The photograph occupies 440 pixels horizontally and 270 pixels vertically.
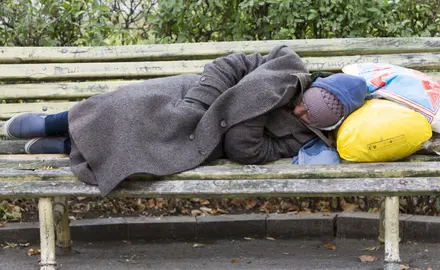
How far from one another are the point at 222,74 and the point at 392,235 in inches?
44.4

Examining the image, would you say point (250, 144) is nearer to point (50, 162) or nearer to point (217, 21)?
point (50, 162)

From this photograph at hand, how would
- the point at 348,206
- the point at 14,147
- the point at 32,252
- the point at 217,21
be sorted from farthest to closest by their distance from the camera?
the point at 217,21 → the point at 348,206 → the point at 32,252 → the point at 14,147

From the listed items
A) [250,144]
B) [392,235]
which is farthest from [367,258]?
[250,144]

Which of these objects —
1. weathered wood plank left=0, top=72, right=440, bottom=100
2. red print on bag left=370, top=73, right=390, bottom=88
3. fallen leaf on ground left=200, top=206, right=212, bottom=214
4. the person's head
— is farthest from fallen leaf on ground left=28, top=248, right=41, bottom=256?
red print on bag left=370, top=73, right=390, bottom=88

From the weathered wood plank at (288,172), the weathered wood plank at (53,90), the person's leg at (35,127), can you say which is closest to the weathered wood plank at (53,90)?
the weathered wood plank at (53,90)

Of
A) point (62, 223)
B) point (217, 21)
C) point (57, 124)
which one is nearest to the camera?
point (57, 124)

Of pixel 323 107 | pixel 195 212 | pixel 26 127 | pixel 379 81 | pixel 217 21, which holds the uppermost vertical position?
pixel 217 21

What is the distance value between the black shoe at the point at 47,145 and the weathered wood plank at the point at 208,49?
2.92ft

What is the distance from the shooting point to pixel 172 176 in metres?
3.54

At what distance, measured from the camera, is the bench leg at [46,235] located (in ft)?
12.0

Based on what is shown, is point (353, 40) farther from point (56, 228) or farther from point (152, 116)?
point (56, 228)

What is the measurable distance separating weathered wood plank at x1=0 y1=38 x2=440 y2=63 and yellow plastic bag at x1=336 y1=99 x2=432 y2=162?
3.58 ft

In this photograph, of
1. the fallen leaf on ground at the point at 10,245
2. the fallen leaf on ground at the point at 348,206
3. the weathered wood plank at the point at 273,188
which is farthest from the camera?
the fallen leaf on ground at the point at 348,206

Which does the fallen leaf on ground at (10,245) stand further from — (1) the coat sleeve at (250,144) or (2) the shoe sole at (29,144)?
(1) the coat sleeve at (250,144)
